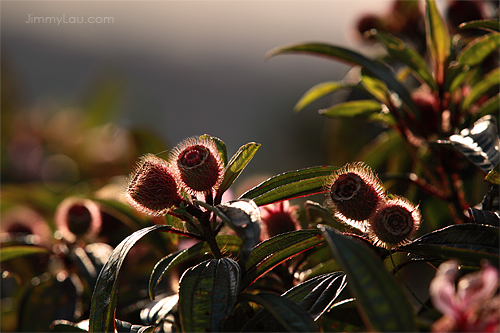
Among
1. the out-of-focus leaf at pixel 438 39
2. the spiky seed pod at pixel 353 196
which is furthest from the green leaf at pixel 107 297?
the out-of-focus leaf at pixel 438 39

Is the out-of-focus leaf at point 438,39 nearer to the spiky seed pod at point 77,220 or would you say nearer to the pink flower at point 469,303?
the pink flower at point 469,303

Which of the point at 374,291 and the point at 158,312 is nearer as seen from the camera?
the point at 374,291

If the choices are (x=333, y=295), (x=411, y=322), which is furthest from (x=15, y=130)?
(x=411, y=322)

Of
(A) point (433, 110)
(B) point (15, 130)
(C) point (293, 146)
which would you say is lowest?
(C) point (293, 146)

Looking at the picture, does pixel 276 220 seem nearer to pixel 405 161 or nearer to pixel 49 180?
pixel 405 161

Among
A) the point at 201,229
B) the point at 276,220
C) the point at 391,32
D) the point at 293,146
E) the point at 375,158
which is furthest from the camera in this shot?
the point at 293,146

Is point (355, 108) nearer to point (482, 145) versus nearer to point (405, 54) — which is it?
point (405, 54)

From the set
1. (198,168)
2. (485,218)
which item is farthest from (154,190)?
(485,218)
